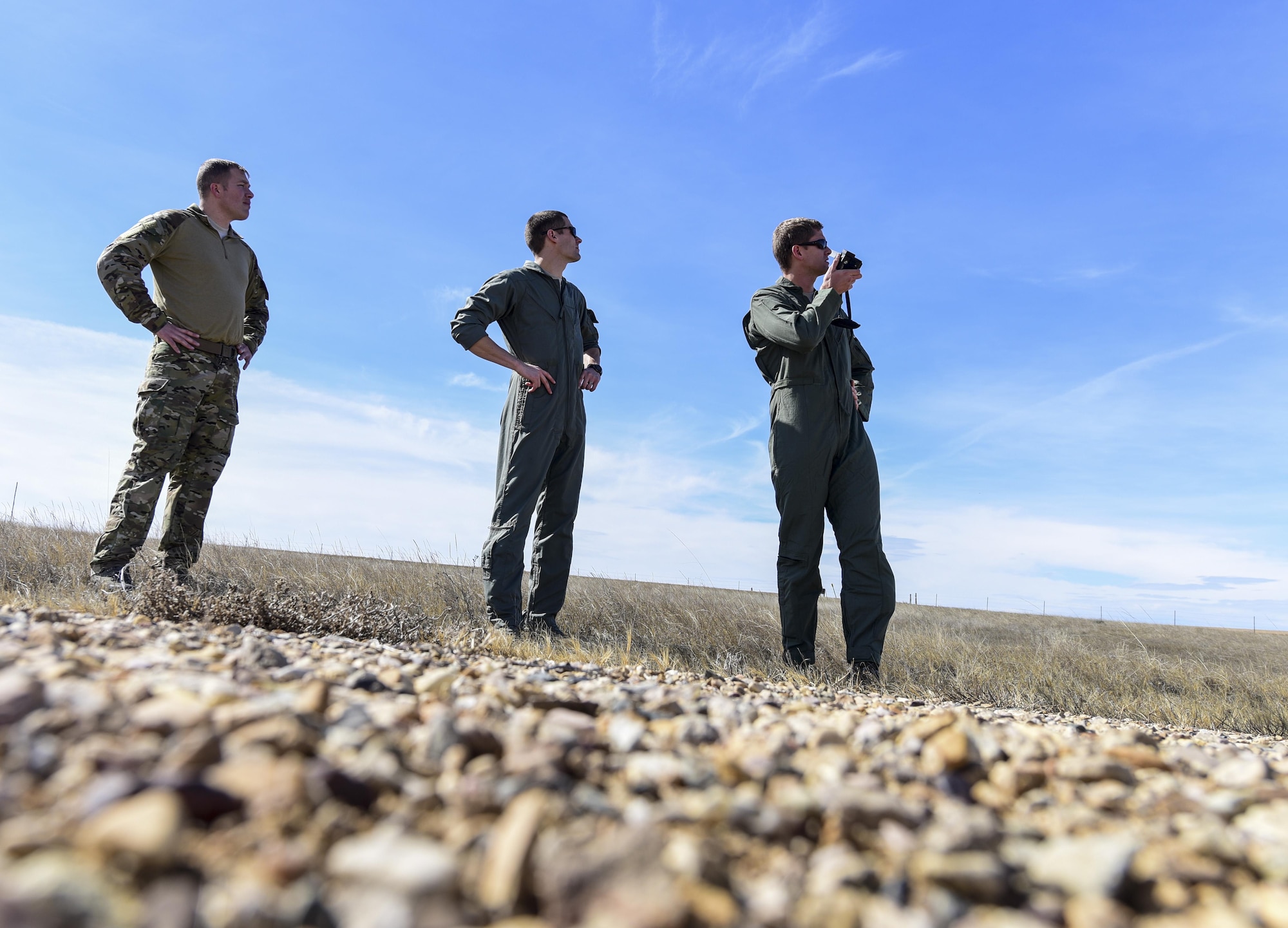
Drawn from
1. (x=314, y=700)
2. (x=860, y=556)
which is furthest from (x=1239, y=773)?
(x=860, y=556)

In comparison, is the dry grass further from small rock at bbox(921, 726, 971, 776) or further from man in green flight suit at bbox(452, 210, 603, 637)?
small rock at bbox(921, 726, 971, 776)

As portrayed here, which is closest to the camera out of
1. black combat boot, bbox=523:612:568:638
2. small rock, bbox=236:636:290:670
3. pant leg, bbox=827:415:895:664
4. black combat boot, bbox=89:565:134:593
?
small rock, bbox=236:636:290:670

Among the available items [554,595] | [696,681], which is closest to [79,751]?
[696,681]

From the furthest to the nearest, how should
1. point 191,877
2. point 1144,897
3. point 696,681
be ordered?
point 696,681
point 1144,897
point 191,877

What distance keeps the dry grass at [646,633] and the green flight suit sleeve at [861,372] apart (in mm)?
1842

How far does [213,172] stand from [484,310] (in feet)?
7.62

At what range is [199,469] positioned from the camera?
5680 mm

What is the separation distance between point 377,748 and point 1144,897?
4.09ft

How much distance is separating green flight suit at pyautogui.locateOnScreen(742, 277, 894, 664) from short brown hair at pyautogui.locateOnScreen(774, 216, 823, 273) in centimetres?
44

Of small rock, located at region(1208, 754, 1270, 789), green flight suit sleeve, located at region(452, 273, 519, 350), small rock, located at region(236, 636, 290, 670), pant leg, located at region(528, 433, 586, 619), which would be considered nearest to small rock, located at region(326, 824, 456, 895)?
small rock, located at region(236, 636, 290, 670)

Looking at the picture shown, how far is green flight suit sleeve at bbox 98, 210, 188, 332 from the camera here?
16.9 feet

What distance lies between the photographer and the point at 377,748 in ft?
4.58

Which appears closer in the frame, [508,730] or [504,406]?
[508,730]

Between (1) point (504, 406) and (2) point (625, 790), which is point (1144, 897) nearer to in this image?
(2) point (625, 790)
